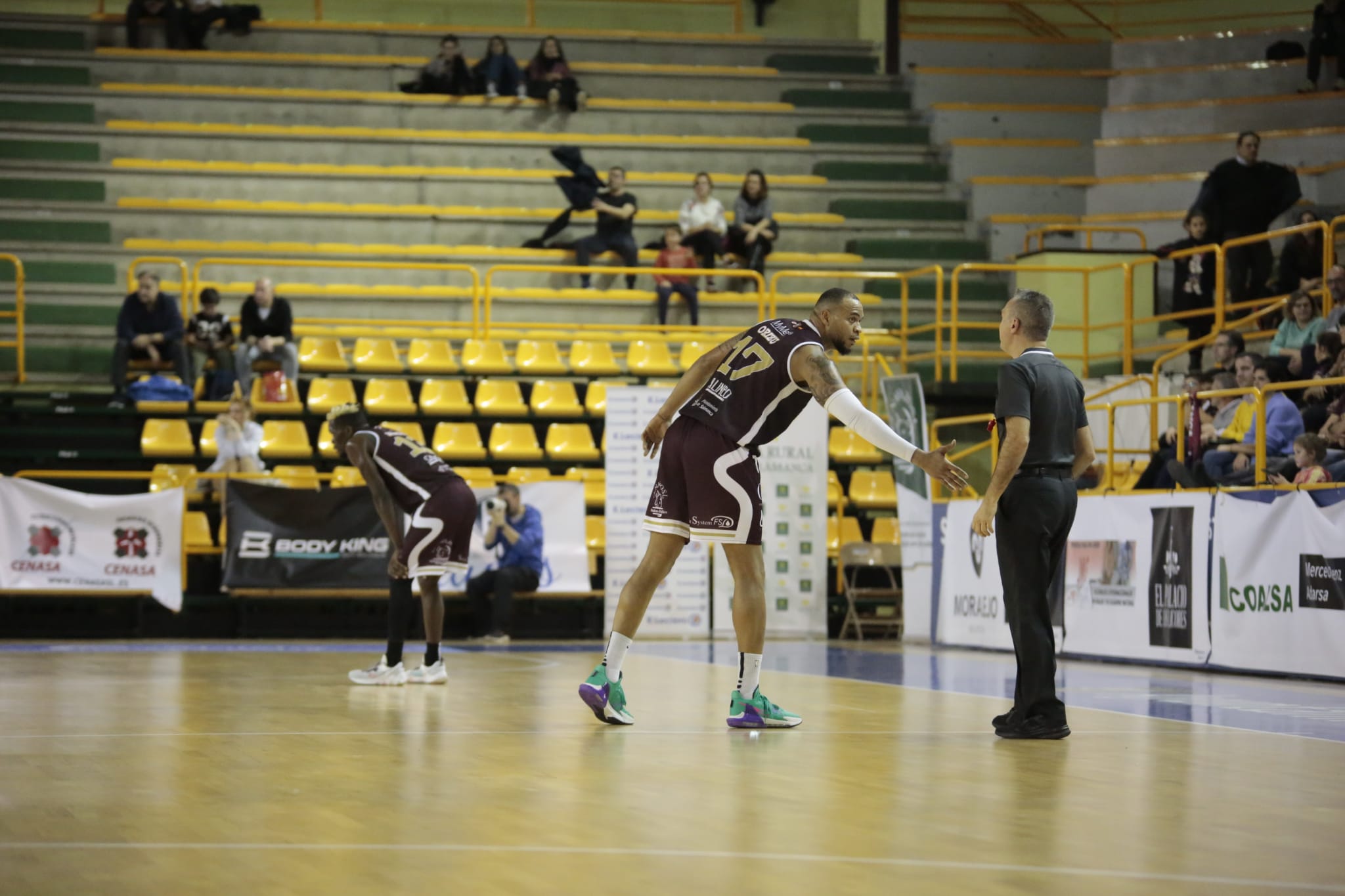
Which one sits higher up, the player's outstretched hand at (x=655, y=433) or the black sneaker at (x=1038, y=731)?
the player's outstretched hand at (x=655, y=433)

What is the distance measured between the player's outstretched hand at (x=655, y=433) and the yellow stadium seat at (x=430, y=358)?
1133 centimetres

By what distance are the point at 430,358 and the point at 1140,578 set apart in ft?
29.6

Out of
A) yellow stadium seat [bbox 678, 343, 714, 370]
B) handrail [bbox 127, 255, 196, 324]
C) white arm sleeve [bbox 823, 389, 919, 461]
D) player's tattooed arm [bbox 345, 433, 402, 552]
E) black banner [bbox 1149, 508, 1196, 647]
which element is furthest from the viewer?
handrail [bbox 127, 255, 196, 324]

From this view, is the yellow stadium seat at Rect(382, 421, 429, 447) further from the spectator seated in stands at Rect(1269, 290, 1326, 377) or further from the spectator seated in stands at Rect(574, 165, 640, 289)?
the spectator seated in stands at Rect(1269, 290, 1326, 377)

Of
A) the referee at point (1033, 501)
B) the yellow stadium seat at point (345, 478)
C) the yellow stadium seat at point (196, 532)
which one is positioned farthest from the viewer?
the yellow stadium seat at point (345, 478)

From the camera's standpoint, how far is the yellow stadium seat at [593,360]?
1873 cm

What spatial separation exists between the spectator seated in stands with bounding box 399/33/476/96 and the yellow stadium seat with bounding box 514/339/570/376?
628cm

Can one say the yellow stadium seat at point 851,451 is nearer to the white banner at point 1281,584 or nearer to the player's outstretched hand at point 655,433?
the white banner at point 1281,584

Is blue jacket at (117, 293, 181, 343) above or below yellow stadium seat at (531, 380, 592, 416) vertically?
above

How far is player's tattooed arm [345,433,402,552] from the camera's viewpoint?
9.86 metres

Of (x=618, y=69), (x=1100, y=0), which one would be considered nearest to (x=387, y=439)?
(x=618, y=69)

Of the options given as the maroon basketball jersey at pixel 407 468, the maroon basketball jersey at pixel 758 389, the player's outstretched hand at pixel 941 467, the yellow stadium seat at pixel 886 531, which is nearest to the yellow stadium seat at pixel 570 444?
the yellow stadium seat at pixel 886 531

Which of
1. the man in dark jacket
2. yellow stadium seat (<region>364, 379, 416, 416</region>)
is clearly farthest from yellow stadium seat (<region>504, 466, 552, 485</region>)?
the man in dark jacket

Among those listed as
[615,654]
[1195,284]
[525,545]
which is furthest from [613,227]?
[615,654]
